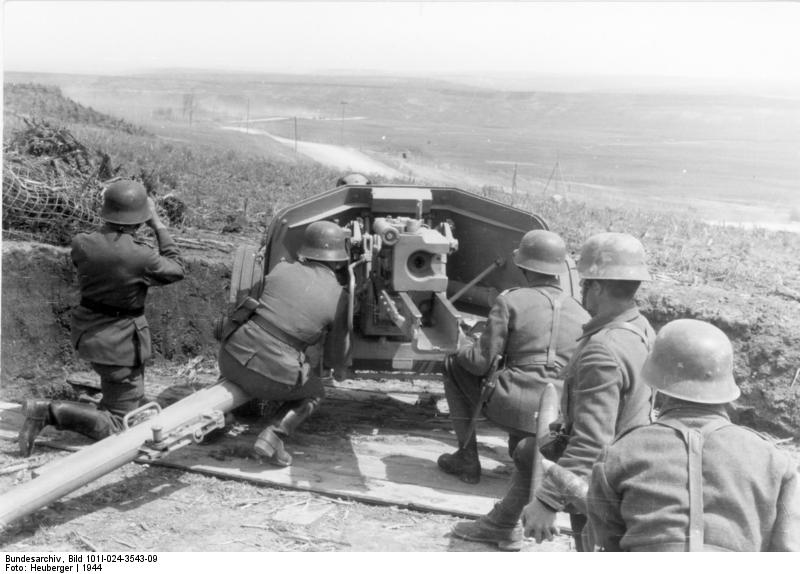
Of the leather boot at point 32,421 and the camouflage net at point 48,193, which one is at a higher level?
the camouflage net at point 48,193

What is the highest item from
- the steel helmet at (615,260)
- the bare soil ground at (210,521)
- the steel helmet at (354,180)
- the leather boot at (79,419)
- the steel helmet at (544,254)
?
the steel helmet at (615,260)

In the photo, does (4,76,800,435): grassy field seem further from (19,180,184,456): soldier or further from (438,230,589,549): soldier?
(19,180,184,456): soldier

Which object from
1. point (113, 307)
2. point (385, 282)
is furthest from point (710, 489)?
point (113, 307)

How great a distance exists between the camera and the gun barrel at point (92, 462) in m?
4.31

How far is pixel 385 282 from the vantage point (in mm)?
6020

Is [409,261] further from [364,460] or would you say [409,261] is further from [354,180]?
[354,180]

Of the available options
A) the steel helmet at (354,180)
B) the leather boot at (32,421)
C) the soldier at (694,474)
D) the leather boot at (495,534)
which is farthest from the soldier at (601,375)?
the steel helmet at (354,180)

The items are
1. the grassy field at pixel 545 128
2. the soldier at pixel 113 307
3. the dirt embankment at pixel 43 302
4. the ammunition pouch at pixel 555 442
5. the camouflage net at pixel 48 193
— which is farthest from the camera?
the grassy field at pixel 545 128

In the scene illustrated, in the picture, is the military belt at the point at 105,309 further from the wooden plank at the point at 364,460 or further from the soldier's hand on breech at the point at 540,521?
the soldier's hand on breech at the point at 540,521

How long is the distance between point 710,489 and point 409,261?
10.6 feet

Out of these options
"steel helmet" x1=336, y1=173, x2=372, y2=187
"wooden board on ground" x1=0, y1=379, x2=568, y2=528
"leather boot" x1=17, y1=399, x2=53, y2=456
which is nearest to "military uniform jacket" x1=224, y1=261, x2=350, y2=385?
"wooden board on ground" x1=0, y1=379, x2=568, y2=528

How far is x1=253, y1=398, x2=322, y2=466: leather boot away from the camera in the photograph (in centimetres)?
565
